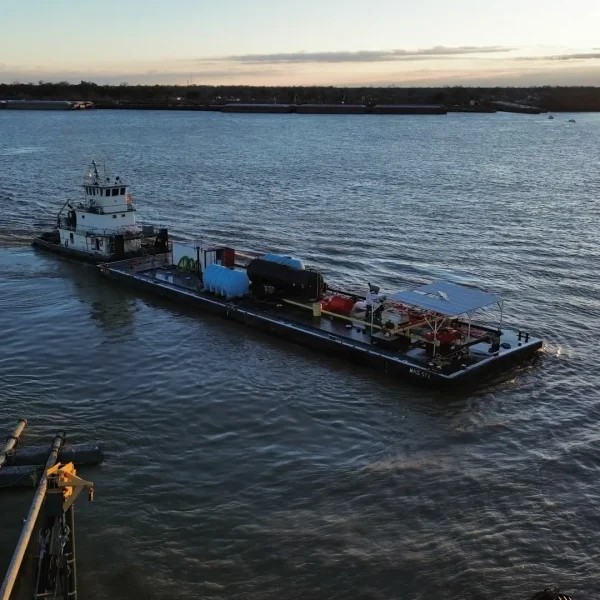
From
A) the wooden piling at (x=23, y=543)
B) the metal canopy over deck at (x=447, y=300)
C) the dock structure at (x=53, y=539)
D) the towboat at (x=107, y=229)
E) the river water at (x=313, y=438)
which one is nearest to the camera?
the wooden piling at (x=23, y=543)

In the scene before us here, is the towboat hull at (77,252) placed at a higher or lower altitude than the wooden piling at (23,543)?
higher

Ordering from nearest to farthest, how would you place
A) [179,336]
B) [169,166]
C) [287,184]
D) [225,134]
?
[179,336] → [287,184] → [169,166] → [225,134]

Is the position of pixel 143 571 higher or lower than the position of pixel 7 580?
lower

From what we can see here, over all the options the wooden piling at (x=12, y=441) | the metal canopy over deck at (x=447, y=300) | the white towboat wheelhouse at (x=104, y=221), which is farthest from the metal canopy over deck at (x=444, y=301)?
the white towboat wheelhouse at (x=104, y=221)

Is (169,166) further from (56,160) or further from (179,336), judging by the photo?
(179,336)

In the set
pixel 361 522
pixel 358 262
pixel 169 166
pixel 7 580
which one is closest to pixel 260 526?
pixel 361 522

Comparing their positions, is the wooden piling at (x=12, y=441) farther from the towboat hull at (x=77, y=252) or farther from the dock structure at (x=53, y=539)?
the towboat hull at (x=77, y=252)

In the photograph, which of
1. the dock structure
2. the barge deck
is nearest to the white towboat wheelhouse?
the barge deck

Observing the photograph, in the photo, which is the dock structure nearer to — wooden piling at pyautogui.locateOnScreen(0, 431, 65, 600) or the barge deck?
wooden piling at pyautogui.locateOnScreen(0, 431, 65, 600)
